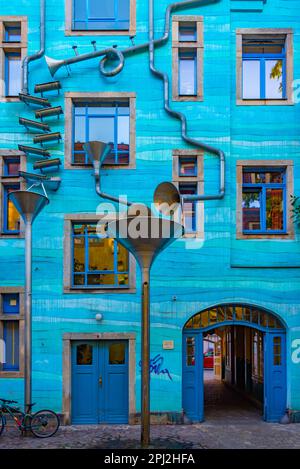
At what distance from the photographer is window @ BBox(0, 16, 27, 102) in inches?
524

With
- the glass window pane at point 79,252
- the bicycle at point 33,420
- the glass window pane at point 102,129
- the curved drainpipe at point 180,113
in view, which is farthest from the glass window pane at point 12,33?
the bicycle at point 33,420

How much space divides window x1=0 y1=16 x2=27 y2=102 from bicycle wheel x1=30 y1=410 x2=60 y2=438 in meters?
8.59

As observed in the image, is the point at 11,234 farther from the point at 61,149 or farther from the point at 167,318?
the point at 167,318

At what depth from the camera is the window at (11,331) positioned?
12.8 metres

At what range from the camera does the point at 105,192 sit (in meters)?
13.1

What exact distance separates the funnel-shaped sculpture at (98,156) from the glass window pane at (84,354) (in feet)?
13.7

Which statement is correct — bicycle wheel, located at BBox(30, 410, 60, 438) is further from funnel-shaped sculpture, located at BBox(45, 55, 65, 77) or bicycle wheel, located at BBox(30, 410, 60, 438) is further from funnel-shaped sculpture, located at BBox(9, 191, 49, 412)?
funnel-shaped sculpture, located at BBox(45, 55, 65, 77)

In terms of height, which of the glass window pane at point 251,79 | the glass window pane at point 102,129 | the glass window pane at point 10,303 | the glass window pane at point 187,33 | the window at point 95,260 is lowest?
the glass window pane at point 10,303

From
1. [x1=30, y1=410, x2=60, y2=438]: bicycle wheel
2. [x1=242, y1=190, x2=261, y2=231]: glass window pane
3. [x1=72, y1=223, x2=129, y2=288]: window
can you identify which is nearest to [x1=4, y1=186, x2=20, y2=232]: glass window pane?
[x1=72, y1=223, x2=129, y2=288]: window

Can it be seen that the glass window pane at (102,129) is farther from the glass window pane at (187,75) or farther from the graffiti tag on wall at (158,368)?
the graffiti tag on wall at (158,368)

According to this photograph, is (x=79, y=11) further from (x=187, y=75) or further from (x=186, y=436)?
(x=186, y=436)

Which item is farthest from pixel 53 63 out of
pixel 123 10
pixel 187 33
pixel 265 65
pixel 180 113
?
pixel 265 65

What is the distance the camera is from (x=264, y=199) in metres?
13.4
